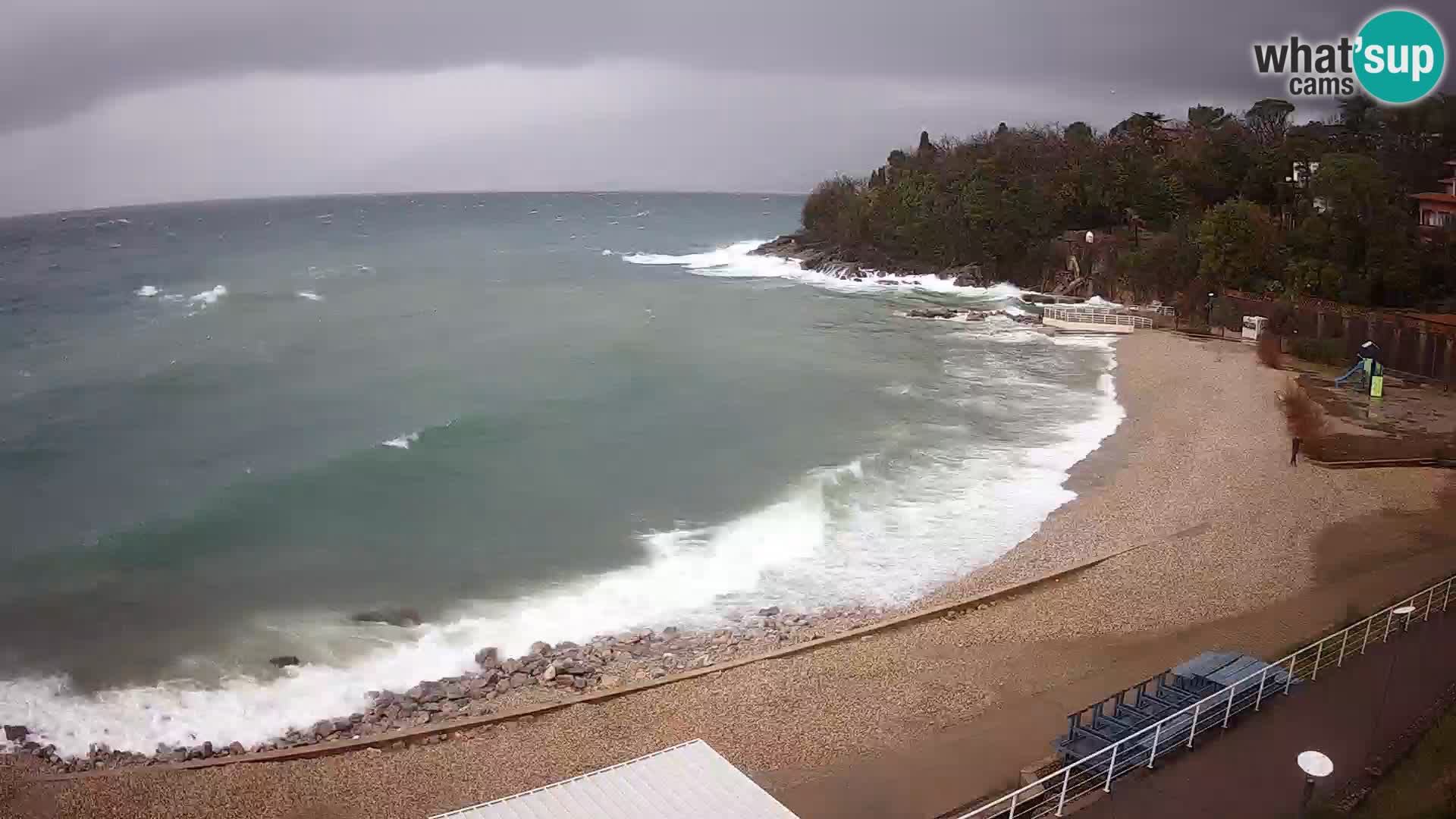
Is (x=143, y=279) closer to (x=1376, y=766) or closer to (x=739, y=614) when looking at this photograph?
(x=739, y=614)

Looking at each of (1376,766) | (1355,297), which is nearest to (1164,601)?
(1376,766)

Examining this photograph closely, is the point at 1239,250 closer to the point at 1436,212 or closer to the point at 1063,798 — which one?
the point at 1436,212

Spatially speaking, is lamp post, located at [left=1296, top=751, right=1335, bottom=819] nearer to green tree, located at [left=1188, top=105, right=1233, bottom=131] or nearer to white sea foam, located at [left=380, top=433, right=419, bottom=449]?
white sea foam, located at [left=380, top=433, right=419, bottom=449]

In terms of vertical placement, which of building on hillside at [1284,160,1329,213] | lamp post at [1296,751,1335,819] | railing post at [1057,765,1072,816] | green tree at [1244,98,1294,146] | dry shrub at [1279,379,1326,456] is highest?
green tree at [1244,98,1294,146]

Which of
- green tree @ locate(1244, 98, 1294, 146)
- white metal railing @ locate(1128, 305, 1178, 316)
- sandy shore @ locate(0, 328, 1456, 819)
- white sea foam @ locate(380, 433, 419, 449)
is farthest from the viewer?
green tree @ locate(1244, 98, 1294, 146)

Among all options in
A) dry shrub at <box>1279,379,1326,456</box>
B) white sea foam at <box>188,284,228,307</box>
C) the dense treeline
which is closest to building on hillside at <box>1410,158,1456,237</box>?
the dense treeline

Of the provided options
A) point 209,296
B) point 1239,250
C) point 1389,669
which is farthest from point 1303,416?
point 209,296

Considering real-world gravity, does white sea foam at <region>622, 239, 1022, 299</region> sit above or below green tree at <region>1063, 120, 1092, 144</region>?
below
